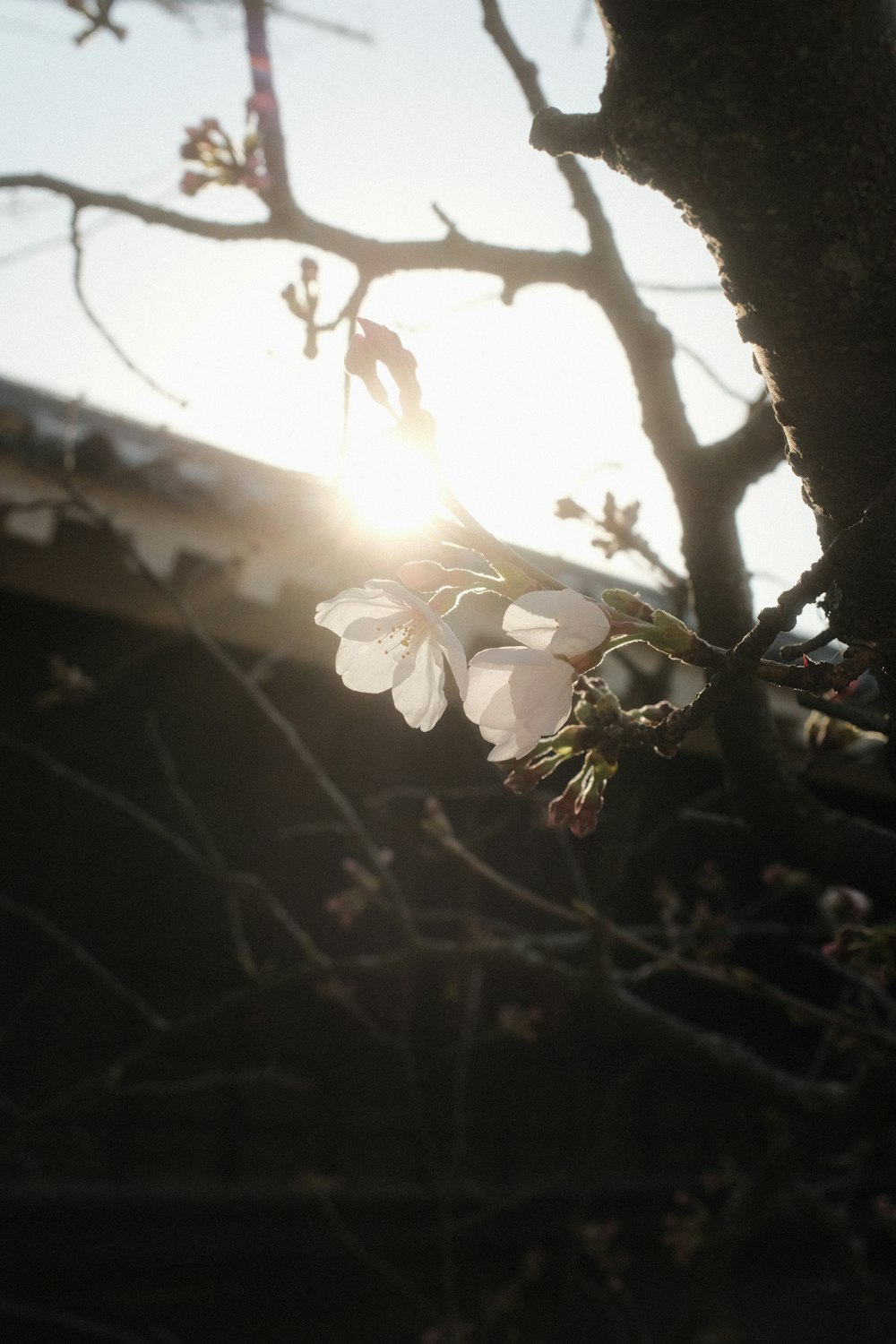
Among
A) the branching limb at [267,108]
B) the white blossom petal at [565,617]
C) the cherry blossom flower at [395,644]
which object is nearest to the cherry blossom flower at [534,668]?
the white blossom petal at [565,617]

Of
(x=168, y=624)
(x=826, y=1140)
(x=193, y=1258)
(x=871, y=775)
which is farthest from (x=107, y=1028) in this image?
(x=871, y=775)

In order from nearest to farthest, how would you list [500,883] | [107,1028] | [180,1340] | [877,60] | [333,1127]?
1. [877,60]
2. [500,883]
3. [180,1340]
4. [107,1028]
5. [333,1127]

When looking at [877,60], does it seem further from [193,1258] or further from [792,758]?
[193,1258]

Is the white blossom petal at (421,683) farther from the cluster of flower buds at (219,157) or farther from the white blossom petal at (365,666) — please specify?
the cluster of flower buds at (219,157)

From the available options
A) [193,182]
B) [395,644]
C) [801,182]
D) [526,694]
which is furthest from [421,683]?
[193,182]

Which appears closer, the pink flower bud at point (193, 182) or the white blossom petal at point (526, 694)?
the white blossom petal at point (526, 694)

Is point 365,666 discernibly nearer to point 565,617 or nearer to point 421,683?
point 421,683
